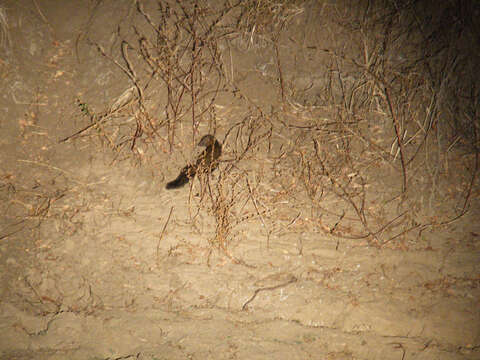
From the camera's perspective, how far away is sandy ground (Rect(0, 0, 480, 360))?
2.94 meters

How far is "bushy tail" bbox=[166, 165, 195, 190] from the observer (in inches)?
116

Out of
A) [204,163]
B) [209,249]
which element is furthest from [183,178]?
[209,249]

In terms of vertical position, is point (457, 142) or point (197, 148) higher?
point (457, 142)

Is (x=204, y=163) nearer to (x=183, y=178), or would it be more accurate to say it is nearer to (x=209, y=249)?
(x=183, y=178)

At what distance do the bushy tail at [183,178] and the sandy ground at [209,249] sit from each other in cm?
6

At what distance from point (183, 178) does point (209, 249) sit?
24.8 inches

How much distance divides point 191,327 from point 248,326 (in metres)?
0.48

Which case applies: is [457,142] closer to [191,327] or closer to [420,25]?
[420,25]

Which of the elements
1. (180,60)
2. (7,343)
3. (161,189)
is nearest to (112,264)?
(161,189)

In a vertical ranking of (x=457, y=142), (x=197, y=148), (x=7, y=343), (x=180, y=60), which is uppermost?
(x=180, y=60)

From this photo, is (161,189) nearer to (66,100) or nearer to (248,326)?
(66,100)

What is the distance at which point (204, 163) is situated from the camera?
2.94m

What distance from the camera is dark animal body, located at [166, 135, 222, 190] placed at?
294 cm

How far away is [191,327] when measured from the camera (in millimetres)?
2963
